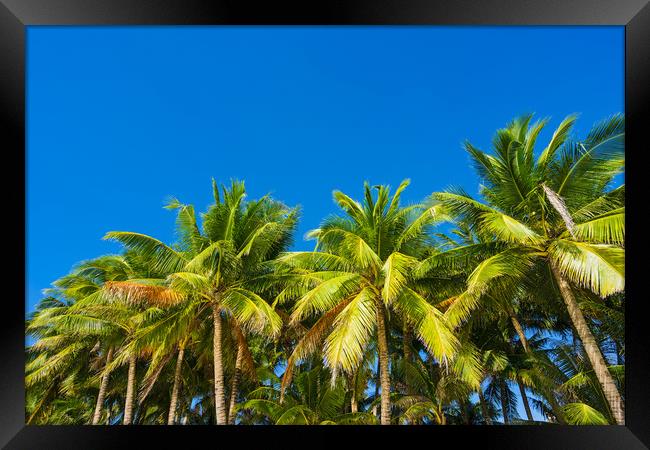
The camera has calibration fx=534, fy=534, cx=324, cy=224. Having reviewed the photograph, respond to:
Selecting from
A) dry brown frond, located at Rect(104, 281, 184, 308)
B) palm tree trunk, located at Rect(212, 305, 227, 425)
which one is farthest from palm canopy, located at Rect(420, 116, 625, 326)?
dry brown frond, located at Rect(104, 281, 184, 308)

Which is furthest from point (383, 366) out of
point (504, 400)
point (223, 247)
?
point (504, 400)

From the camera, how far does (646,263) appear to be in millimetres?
2004

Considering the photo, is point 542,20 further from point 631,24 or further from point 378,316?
point 378,316

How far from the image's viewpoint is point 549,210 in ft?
28.9

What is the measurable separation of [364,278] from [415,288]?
3.55ft

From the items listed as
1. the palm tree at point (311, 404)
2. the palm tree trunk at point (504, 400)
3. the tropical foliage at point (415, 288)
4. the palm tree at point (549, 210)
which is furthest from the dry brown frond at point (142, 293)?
the palm tree trunk at point (504, 400)

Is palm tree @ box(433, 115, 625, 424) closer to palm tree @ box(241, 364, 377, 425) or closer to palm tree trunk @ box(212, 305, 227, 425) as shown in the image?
palm tree @ box(241, 364, 377, 425)

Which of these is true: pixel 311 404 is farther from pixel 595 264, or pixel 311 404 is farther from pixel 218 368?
pixel 595 264

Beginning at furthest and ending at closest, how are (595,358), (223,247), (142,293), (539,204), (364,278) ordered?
(223,247), (364,278), (142,293), (539,204), (595,358)

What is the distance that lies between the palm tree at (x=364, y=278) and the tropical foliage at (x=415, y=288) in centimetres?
3

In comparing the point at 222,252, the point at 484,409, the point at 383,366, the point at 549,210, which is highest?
the point at 549,210

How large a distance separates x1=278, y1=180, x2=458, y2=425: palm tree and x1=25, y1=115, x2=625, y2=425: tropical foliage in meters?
0.03

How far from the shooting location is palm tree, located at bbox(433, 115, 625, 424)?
26.2 feet

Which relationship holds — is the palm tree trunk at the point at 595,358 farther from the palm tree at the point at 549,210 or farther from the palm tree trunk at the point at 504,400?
the palm tree trunk at the point at 504,400
